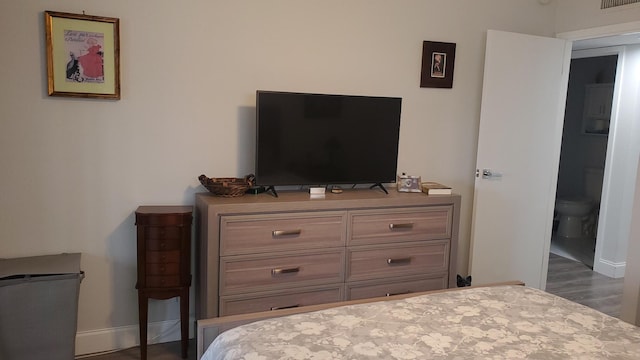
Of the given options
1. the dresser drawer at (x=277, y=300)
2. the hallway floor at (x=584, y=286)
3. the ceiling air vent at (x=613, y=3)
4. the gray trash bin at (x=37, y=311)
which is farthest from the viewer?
the hallway floor at (x=584, y=286)

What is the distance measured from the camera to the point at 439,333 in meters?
1.69

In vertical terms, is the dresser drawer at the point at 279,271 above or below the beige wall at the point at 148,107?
below

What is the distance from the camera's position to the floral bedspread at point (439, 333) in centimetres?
155

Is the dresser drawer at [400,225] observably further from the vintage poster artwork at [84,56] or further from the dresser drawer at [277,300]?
the vintage poster artwork at [84,56]

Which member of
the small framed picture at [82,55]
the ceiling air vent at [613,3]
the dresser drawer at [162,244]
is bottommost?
the dresser drawer at [162,244]

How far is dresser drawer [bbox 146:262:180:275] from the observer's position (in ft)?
8.87

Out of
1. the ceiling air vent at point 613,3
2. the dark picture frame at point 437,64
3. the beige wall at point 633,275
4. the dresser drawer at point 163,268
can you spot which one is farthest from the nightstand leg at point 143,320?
the ceiling air vent at point 613,3

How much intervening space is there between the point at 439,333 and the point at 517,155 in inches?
100

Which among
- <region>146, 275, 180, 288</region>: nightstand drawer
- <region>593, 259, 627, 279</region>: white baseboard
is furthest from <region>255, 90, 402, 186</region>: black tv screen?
<region>593, 259, 627, 279</region>: white baseboard

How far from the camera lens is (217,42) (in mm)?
2967

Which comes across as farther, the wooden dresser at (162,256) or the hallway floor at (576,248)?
the hallway floor at (576,248)

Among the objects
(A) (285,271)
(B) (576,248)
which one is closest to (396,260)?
(A) (285,271)

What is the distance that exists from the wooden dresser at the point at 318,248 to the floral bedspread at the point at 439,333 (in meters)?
0.96

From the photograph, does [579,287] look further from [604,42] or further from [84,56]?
[84,56]
